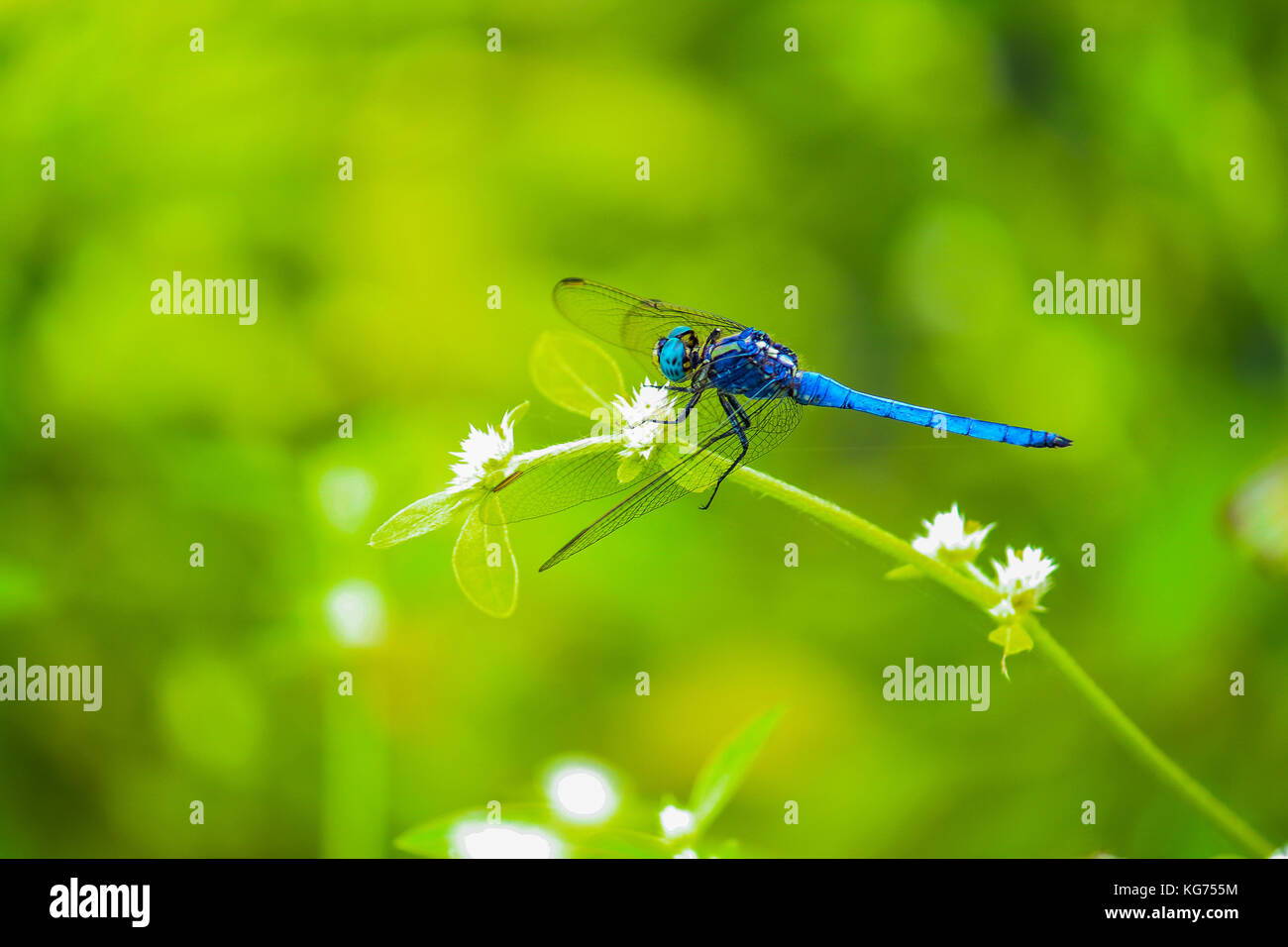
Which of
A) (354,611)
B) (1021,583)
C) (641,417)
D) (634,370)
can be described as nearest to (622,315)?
(634,370)

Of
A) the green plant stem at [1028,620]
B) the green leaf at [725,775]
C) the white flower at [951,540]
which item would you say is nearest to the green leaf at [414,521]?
the green plant stem at [1028,620]

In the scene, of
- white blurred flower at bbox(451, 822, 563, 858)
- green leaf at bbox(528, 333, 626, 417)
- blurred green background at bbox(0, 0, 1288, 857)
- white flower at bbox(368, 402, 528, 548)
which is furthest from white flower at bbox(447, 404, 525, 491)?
blurred green background at bbox(0, 0, 1288, 857)

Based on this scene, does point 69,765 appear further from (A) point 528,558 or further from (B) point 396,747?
(A) point 528,558

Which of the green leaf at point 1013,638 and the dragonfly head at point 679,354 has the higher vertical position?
the dragonfly head at point 679,354

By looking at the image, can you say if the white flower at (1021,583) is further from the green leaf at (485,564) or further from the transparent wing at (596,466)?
the green leaf at (485,564)

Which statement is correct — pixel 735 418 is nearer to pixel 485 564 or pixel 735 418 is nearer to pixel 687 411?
pixel 687 411

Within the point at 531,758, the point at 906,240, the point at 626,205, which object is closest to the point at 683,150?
the point at 626,205

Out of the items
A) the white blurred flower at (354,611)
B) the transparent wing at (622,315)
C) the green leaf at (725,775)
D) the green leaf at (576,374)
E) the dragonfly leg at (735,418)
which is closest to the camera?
the green leaf at (725,775)
